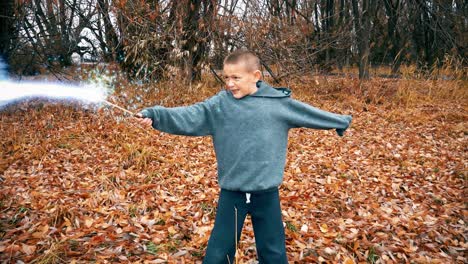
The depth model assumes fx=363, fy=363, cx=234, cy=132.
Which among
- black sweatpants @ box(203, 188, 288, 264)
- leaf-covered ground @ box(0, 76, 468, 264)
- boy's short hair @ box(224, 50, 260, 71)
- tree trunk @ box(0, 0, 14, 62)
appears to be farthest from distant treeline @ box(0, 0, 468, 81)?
black sweatpants @ box(203, 188, 288, 264)

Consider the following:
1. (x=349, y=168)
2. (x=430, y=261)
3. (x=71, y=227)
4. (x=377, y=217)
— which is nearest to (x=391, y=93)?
(x=349, y=168)

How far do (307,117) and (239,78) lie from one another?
1.85ft

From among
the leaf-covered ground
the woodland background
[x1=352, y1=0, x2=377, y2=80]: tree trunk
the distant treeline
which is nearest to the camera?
the leaf-covered ground

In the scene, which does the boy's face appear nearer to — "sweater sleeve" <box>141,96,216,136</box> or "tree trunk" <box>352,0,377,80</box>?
"sweater sleeve" <box>141,96,216,136</box>

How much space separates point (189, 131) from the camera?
245 centimetres

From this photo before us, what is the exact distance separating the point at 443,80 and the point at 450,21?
2926mm

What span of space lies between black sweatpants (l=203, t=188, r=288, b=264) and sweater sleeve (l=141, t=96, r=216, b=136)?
469 millimetres

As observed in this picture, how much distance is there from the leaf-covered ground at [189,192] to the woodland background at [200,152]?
2 centimetres

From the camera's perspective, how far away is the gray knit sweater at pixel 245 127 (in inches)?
92.4

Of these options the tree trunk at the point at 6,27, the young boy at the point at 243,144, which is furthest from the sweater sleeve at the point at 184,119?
the tree trunk at the point at 6,27

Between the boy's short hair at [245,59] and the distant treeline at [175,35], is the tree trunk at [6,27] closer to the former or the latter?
the distant treeline at [175,35]

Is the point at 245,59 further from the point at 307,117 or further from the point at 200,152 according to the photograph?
the point at 200,152

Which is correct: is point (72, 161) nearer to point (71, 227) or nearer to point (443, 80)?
point (71, 227)

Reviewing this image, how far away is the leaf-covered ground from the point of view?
11.6 feet
